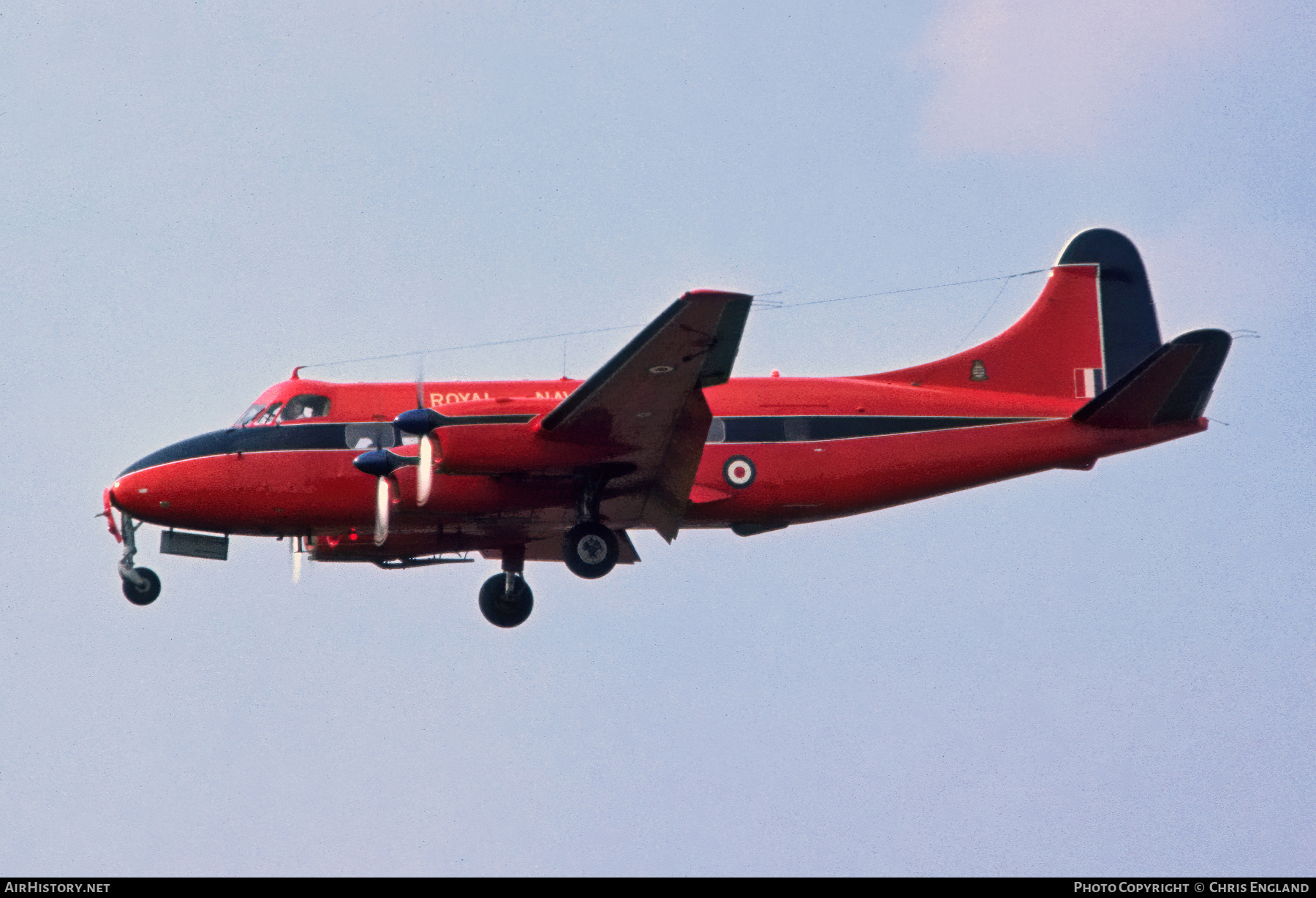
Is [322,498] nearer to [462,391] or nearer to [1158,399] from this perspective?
[462,391]

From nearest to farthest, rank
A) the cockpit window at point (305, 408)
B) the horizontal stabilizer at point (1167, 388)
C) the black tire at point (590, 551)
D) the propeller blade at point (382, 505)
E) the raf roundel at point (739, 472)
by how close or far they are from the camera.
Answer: the horizontal stabilizer at point (1167, 388) → the propeller blade at point (382, 505) → the black tire at point (590, 551) → the raf roundel at point (739, 472) → the cockpit window at point (305, 408)

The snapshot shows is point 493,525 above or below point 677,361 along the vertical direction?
below

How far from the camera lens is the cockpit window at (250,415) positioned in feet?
75.1

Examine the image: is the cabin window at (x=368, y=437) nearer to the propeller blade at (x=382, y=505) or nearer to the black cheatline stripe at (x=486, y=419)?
the propeller blade at (x=382, y=505)

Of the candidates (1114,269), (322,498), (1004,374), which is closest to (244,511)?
(322,498)

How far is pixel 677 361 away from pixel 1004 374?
7596 mm

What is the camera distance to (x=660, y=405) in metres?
20.5

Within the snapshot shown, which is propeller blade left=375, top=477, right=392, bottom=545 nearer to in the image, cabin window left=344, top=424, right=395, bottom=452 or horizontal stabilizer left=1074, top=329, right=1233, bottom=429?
cabin window left=344, top=424, right=395, bottom=452

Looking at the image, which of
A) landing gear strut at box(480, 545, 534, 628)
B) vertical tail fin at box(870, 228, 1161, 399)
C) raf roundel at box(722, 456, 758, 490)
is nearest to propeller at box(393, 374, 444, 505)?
landing gear strut at box(480, 545, 534, 628)

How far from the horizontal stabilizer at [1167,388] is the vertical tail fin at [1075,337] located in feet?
6.30

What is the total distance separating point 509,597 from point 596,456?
4.01 metres


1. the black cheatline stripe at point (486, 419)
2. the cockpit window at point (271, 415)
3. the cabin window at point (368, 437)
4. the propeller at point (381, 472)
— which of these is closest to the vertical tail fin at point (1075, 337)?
the black cheatline stripe at point (486, 419)

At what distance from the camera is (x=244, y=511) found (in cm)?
2236

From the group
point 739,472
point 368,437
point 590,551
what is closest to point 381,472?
point 368,437
